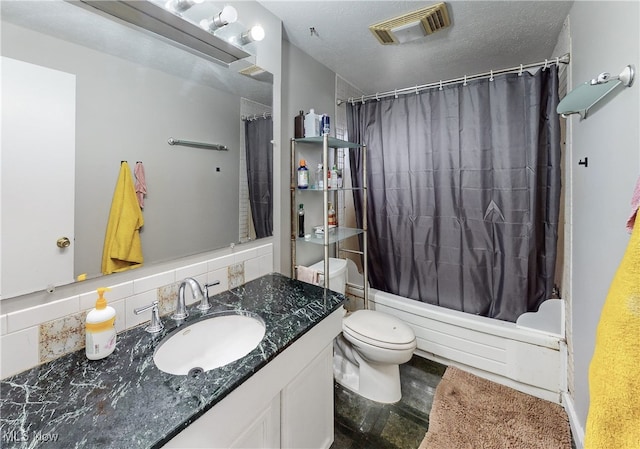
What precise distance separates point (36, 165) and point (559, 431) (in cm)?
252

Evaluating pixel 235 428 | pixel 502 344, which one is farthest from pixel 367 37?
pixel 502 344

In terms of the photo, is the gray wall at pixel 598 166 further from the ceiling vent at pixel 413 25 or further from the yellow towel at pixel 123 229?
the yellow towel at pixel 123 229

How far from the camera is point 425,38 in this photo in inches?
64.6

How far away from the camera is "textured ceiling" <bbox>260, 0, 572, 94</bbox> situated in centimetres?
137

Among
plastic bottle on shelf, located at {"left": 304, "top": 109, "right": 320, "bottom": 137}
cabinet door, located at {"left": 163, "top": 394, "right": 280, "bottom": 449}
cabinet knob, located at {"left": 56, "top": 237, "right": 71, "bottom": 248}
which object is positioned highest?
plastic bottle on shelf, located at {"left": 304, "top": 109, "right": 320, "bottom": 137}

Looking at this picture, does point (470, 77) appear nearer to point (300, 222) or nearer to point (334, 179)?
point (334, 179)

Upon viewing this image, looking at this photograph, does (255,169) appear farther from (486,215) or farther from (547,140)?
(547,140)

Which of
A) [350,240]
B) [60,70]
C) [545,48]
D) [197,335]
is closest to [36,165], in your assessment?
[60,70]

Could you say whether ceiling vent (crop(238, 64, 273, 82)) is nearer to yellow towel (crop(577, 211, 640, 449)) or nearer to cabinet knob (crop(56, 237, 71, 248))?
cabinet knob (crop(56, 237, 71, 248))

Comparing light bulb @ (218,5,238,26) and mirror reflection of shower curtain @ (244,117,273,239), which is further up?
light bulb @ (218,5,238,26)

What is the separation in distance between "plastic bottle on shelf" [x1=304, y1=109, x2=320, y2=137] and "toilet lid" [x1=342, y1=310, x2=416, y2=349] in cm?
126

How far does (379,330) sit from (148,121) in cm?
161

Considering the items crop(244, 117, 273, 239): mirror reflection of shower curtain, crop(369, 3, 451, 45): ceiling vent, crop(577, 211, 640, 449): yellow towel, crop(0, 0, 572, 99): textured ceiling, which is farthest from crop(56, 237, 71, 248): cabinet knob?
crop(369, 3, 451, 45): ceiling vent

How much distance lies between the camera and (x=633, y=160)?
83cm
